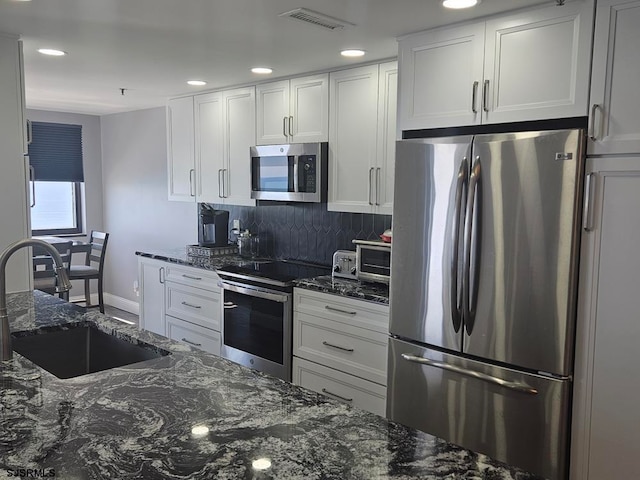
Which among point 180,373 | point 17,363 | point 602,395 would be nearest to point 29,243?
point 17,363

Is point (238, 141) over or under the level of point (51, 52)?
under

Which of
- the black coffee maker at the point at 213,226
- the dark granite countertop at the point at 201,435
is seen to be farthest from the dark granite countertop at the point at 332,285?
the dark granite countertop at the point at 201,435

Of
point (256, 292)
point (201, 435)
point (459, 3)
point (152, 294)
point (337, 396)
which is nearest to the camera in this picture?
point (201, 435)

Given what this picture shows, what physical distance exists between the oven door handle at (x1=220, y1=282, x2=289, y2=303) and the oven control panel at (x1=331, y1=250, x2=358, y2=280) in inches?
14.9

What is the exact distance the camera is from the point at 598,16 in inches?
83.3

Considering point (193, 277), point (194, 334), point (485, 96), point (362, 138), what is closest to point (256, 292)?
point (193, 277)

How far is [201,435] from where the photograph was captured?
4.12 ft

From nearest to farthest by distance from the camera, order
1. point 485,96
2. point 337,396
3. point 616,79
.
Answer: point 616,79 < point 485,96 < point 337,396

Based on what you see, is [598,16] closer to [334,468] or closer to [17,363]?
[334,468]

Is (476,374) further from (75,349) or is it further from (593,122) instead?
(75,349)

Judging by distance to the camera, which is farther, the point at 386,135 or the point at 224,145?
the point at 224,145

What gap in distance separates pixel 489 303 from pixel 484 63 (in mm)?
1097

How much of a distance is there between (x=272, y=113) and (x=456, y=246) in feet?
6.88

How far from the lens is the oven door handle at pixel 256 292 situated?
3.46m
